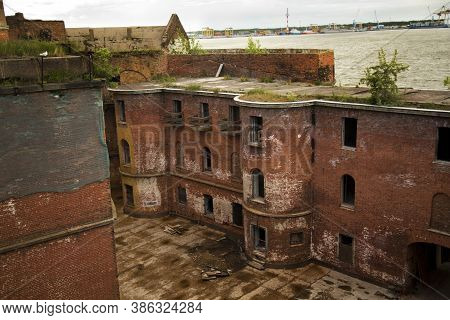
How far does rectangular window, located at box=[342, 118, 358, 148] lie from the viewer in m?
21.5

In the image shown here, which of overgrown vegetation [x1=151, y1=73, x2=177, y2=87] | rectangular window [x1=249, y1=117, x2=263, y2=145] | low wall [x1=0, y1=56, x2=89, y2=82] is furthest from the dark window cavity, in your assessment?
low wall [x1=0, y1=56, x2=89, y2=82]

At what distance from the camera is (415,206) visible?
1947 centimetres

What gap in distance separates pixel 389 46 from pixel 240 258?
104 metres

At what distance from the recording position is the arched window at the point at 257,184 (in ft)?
77.1

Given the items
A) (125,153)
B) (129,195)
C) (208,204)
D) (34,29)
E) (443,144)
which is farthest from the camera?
(34,29)

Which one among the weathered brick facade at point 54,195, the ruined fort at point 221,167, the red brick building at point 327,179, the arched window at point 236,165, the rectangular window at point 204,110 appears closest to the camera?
the weathered brick facade at point 54,195

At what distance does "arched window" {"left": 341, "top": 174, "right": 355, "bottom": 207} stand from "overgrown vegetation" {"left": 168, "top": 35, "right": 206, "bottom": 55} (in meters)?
25.3

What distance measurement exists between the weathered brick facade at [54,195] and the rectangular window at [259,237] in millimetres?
10237

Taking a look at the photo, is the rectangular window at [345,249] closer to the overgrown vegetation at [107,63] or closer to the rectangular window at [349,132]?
the rectangular window at [349,132]

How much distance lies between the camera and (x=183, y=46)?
44688 millimetres

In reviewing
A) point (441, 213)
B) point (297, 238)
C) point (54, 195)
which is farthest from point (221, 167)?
point (54, 195)

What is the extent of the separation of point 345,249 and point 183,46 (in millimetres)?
28855

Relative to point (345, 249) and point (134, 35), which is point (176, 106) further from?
point (134, 35)

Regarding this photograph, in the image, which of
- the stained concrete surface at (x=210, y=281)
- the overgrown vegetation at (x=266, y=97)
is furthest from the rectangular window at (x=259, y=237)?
the overgrown vegetation at (x=266, y=97)
